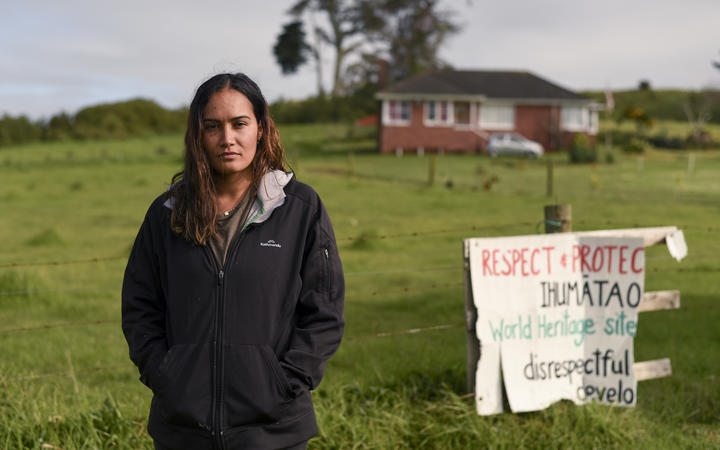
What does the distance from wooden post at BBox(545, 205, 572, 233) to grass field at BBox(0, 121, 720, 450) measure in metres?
0.72

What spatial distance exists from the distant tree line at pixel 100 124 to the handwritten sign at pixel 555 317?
165ft

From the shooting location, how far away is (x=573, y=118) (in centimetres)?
4728

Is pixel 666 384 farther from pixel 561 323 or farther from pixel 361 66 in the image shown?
pixel 361 66

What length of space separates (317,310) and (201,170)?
689mm

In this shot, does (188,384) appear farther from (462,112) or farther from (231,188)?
(462,112)

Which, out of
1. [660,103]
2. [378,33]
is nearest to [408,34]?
[378,33]

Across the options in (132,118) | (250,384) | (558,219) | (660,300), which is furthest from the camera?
(132,118)

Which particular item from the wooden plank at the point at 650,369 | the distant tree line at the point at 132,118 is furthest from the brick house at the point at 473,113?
the wooden plank at the point at 650,369

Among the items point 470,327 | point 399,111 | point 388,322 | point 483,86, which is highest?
point 483,86

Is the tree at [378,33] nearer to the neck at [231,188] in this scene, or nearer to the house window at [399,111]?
the house window at [399,111]

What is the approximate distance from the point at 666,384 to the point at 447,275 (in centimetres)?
592

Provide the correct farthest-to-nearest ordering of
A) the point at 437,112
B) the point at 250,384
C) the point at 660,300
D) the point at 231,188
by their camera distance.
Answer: the point at 437,112
the point at 660,300
the point at 231,188
the point at 250,384

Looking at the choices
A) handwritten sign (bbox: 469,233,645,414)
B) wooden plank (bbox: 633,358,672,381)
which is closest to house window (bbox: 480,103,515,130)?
wooden plank (bbox: 633,358,672,381)

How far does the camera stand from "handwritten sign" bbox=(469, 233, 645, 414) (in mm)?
4879
